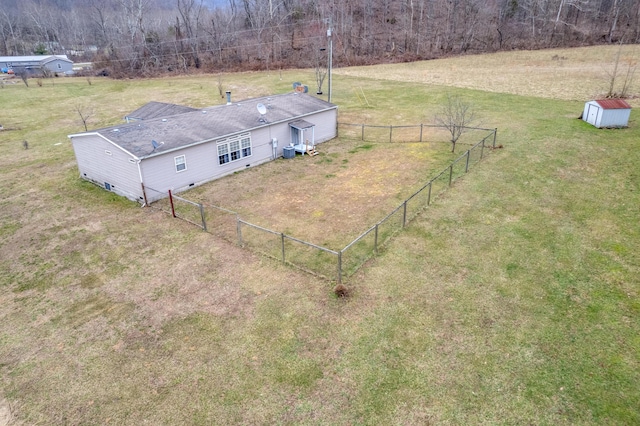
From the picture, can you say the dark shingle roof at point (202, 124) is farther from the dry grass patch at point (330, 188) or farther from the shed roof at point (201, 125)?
the dry grass patch at point (330, 188)

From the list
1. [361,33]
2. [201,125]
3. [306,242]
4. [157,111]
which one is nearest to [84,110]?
[157,111]

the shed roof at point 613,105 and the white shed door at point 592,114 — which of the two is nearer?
the shed roof at point 613,105

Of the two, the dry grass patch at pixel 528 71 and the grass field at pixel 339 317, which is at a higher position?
the dry grass patch at pixel 528 71

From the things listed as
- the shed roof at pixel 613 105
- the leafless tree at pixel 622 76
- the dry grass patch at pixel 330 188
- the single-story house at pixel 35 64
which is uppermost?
the single-story house at pixel 35 64

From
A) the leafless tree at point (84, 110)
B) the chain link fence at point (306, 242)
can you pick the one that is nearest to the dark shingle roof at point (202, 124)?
the chain link fence at point (306, 242)

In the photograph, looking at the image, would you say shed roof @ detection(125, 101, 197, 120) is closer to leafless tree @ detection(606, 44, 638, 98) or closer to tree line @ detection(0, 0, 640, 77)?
tree line @ detection(0, 0, 640, 77)

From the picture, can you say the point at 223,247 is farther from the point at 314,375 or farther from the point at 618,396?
the point at 618,396

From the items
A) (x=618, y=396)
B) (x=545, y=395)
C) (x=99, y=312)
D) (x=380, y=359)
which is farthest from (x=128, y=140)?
(x=618, y=396)
